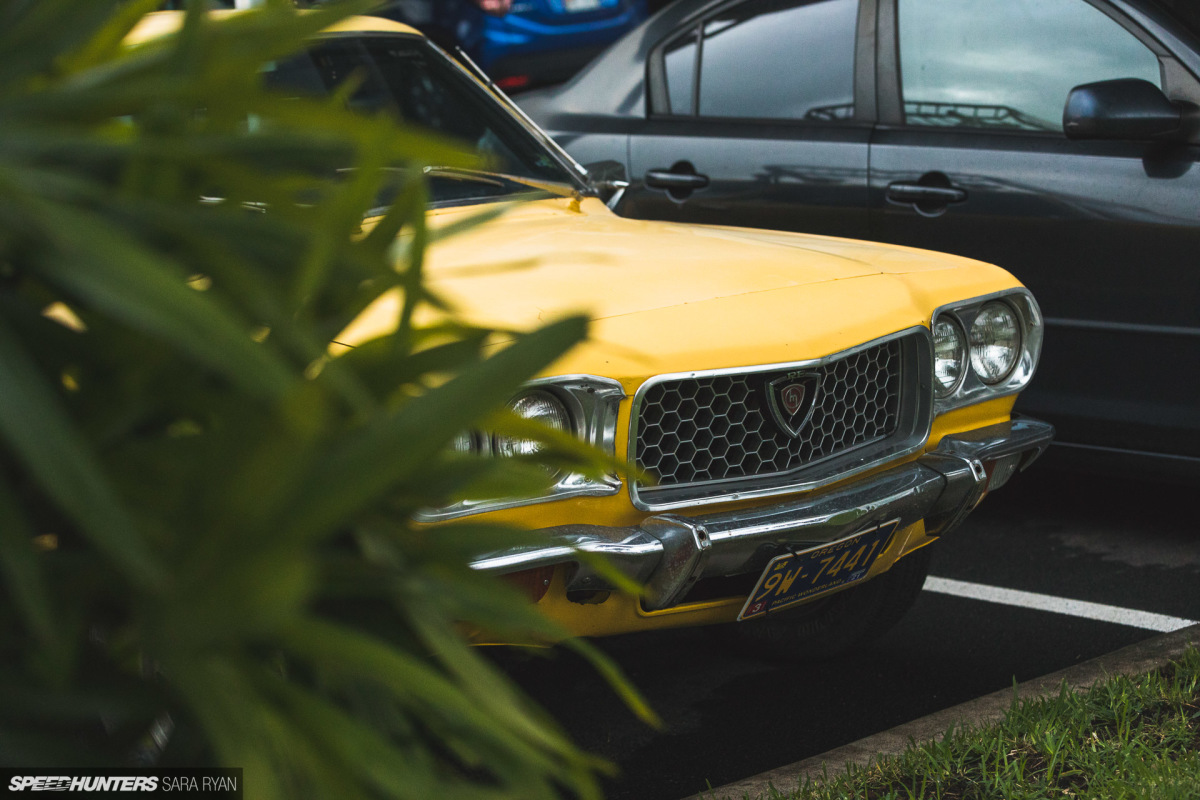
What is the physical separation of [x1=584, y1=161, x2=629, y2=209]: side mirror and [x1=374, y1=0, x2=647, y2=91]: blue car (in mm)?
5455

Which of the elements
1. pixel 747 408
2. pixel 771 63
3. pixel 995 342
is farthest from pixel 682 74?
pixel 747 408

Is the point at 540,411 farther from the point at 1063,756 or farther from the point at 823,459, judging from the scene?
the point at 1063,756

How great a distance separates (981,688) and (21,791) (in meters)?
2.74

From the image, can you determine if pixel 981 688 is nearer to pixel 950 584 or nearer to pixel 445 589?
pixel 950 584

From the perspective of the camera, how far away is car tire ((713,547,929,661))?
10.8 ft

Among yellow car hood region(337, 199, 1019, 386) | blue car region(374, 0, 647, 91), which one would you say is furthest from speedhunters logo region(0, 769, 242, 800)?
blue car region(374, 0, 647, 91)

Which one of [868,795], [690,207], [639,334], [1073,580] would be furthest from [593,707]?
[690,207]

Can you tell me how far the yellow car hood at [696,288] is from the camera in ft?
7.71

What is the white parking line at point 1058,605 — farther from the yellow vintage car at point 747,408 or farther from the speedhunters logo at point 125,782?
the speedhunters logo at point 125,782

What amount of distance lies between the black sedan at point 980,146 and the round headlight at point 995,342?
964 millimetres

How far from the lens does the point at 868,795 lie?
93.7 inches

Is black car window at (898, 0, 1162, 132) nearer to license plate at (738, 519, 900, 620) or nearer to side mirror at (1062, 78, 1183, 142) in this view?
side mirror at (1062, 78, 1183, 142)

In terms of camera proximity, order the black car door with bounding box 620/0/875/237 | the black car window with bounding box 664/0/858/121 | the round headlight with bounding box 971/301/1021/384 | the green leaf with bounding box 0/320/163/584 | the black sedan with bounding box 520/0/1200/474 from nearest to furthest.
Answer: the green leaf with bounding box 0/320/163/584
the round headlight with bounding box 971/301/1021/384
the black sedan with bounding box 520/0/1200/474
the black car door with bounding box 620/0/875/237
the black car window with bounding box 664/0/858/121

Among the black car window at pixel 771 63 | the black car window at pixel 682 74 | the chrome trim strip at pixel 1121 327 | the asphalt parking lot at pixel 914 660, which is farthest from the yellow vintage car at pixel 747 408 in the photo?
the black car window at pixel 682 74
